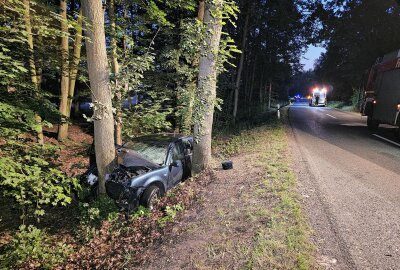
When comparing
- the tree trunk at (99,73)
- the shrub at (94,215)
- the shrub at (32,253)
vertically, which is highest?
the tree trunk at (99,73)

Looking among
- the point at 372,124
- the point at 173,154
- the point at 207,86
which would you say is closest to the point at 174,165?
the point at 173,154

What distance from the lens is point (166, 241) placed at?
15.7ft

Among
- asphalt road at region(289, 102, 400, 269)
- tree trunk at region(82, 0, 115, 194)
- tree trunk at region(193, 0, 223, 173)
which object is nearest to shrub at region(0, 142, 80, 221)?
tree trunk at region(82, 0, 115, 194)

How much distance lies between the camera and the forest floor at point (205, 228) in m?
3.97

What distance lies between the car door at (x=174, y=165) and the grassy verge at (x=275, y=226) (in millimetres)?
2352

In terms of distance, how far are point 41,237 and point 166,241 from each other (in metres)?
2.70

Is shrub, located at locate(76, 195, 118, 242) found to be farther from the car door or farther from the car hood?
the car door

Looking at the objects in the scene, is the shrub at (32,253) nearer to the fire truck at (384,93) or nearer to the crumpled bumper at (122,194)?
the crumpled bumper at (122,194)

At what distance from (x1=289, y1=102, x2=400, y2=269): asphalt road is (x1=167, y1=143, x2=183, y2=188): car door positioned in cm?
336

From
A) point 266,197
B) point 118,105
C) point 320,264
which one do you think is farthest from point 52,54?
point 320,264

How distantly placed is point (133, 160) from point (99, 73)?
8.63 ft

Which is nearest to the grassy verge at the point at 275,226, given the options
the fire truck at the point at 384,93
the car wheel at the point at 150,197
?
the car wheel at the point at 150,197

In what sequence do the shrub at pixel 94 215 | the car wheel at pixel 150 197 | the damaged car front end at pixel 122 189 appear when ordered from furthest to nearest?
the car wheel at pixel 150 197
the damaged car front end at pixel 122 189
the shrub at pixel 94 215

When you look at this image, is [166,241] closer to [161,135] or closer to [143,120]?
[143,120]
